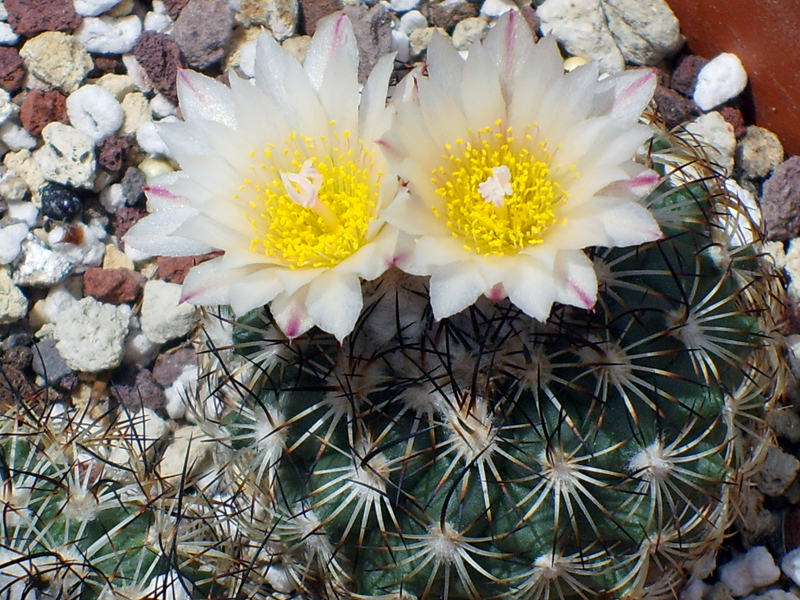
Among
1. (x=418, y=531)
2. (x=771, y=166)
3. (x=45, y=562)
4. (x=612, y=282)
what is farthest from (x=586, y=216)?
(x=771, y=166)

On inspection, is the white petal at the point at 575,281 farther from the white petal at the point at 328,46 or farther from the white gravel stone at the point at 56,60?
the white gravel stone at the point at 56,60

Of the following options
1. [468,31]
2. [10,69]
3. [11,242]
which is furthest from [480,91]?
[10,69]

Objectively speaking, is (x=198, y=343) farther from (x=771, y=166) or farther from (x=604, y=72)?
(x=771, y=166)

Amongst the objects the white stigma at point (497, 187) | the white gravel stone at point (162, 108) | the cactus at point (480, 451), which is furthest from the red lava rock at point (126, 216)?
the white stigma at point (497, 187)

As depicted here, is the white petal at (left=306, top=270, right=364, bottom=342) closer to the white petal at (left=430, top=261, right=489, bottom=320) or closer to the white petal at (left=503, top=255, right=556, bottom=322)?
the white petal at (left=430, top=261, right=489, bottom=320)

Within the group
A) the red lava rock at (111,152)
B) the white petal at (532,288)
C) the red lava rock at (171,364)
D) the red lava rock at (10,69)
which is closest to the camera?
the white petal at (532,288)

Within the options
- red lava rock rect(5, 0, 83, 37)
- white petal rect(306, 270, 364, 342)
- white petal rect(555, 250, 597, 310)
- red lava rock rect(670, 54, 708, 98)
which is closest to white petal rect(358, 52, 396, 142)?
white petal rect(306, 270, 364, 342)

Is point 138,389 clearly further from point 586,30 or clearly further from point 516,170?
point 586,30
